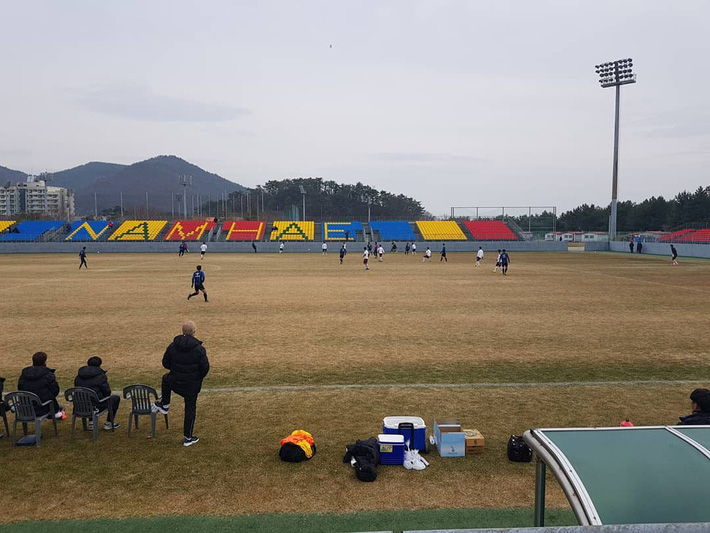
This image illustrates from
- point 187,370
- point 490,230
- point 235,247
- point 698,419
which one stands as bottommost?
point 698,419

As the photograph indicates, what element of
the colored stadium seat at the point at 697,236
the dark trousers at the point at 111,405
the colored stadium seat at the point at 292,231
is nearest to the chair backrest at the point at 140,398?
the dark trousers at the point at 111,405

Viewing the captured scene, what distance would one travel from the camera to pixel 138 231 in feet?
254

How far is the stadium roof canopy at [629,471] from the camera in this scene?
11.2 ft

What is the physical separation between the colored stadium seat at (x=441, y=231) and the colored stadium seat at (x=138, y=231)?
40.9m

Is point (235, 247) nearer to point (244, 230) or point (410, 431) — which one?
point (244, 230)

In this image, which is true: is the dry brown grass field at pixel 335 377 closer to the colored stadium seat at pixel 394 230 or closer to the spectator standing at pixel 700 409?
the spectator standing at pixel 700 409

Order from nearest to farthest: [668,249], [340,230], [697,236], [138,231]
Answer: [668,249] → [697,236] → [138,231] → [340,230]

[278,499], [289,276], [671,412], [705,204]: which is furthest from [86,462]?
[705,204]

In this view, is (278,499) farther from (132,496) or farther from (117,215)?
(117,215)

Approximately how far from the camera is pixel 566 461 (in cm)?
400

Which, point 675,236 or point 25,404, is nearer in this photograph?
point 25,404

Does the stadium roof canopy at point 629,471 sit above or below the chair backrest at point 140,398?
above

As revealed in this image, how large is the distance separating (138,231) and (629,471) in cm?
8144

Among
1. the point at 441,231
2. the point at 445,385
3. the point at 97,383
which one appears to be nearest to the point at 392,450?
the point at 445,385
